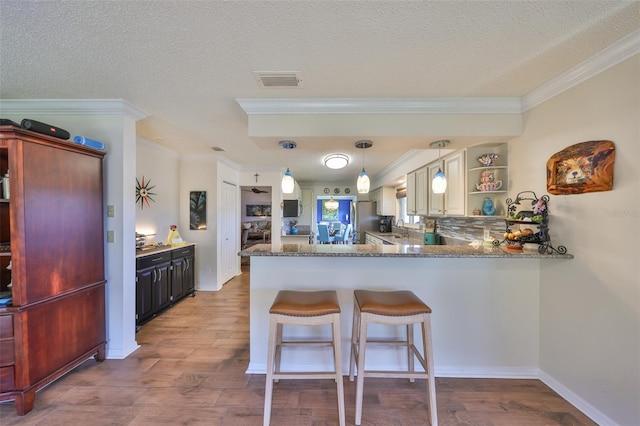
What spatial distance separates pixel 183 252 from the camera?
3742 millimetres

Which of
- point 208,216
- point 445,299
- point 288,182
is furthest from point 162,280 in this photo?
point 445,299

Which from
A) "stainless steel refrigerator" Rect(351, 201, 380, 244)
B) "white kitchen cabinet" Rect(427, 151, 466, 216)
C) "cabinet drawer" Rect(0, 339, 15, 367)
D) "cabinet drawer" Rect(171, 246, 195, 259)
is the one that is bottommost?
"cabinet drawer" Rect(0, 339, 15, 367)

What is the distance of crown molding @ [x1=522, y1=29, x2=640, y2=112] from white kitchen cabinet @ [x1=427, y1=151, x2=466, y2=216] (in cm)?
78

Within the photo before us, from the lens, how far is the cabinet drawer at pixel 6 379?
5.30 ft

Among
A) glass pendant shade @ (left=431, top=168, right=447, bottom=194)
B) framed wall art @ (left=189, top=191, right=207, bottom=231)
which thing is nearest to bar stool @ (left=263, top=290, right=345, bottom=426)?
glass pendant shade @ (left=431, top=168, right=447, bottom=194)

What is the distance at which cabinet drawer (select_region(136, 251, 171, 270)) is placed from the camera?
9.30 ft

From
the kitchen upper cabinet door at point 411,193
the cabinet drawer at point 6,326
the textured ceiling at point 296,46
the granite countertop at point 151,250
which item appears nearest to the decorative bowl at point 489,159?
the textured ceiling at point 296,46

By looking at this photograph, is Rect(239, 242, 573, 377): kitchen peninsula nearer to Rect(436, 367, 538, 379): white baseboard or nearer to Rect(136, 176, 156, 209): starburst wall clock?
Rect(436, 367, 538, 379): white baseboard

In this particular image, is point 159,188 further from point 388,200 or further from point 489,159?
point 388,200

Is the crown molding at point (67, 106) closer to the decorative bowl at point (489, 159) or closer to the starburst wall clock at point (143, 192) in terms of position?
the starburst wall clock at point (143, 192)

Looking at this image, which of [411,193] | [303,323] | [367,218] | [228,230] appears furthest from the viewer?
[367,218]

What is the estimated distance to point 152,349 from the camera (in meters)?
2.42

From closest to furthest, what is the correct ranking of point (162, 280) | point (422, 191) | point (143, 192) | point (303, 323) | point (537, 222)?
point (303, 323), point (537, 222), point (162, 280), point (143, 192), point (422, 191)

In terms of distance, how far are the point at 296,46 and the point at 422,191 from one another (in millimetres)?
2859
